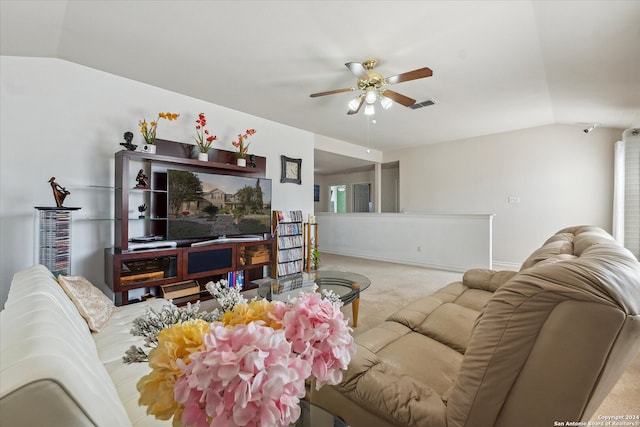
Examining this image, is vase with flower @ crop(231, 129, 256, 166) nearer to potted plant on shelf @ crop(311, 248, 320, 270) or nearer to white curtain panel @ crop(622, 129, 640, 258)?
potted plant on shelf @ crop(311, 248, 320, 270)

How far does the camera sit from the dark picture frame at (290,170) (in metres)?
4.66

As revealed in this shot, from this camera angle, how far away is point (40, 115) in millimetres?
2596

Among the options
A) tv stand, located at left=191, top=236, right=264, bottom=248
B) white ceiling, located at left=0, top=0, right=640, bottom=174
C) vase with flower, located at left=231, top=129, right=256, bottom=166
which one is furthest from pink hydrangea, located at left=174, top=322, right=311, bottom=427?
vase with flower, located at left=231, top=129, right=256, bottom=166

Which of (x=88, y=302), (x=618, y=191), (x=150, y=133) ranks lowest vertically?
(x=88, y=302)

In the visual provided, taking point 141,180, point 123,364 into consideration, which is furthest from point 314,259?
point 123,364

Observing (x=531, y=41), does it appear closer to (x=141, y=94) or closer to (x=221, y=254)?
(x=221, y=254)

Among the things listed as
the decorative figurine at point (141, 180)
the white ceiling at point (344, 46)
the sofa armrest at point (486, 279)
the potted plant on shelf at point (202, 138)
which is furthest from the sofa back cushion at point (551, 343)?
the potted plant on shelf at point (202, 138)

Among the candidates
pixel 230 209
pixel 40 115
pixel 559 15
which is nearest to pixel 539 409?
pixel 559 15

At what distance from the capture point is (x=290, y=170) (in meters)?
4.79

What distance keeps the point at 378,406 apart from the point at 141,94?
12.5 ft

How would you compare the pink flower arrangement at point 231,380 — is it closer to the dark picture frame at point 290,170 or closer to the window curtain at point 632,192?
the dark picture frame at point 290,170

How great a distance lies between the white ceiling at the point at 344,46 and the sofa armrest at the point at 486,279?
6.40 ft

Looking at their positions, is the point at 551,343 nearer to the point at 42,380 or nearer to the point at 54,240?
the point at 42,380

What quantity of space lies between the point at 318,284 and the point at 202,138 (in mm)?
2356
